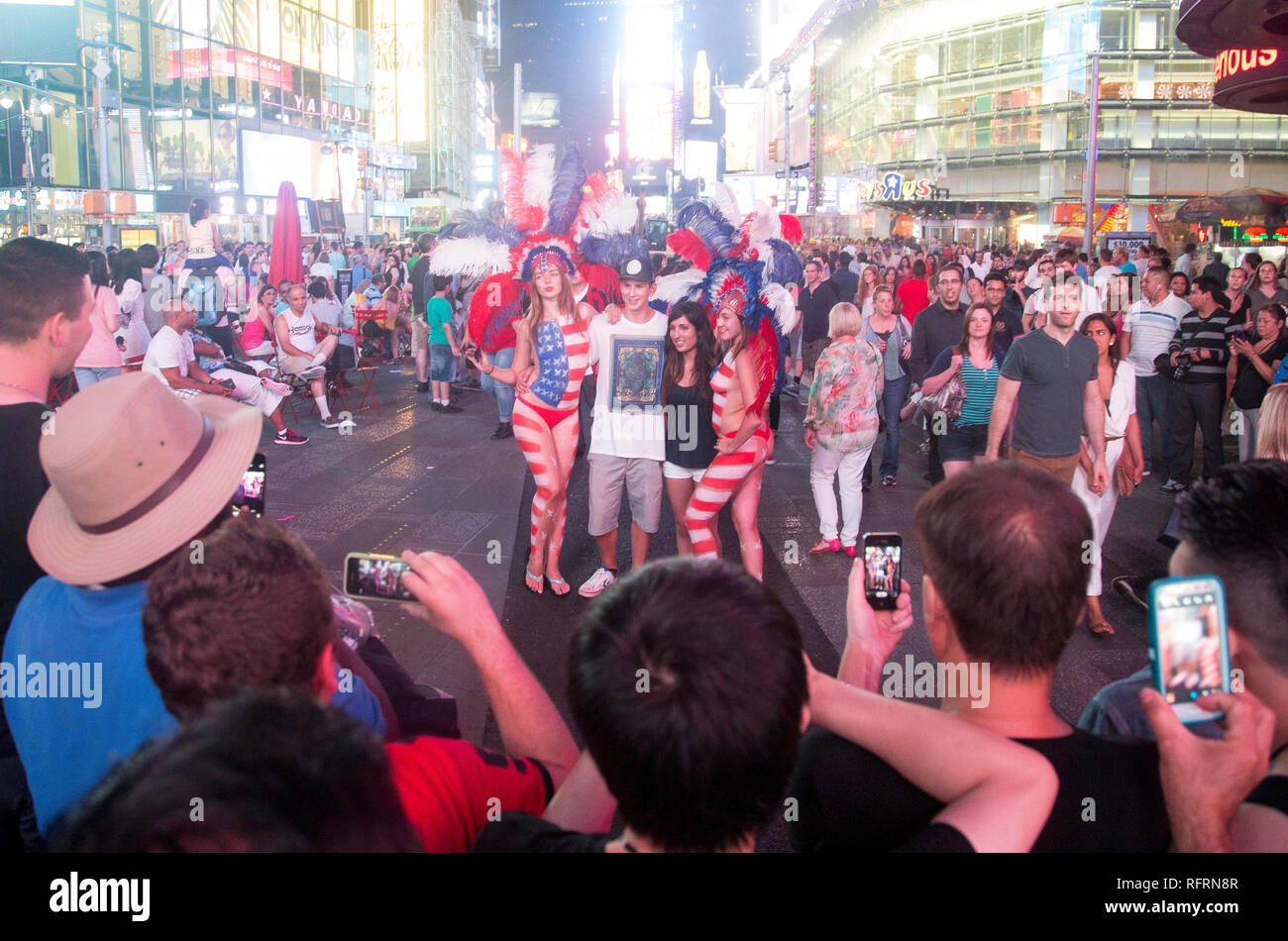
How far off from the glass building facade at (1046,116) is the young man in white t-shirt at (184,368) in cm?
4014

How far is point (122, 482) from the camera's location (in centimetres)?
222

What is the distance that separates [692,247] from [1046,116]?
53705 mm

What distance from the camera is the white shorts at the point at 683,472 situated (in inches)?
236

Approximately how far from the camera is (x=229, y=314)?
679 inches

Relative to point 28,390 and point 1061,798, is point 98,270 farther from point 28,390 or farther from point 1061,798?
point 1061,798

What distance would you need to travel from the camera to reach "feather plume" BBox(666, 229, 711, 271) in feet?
21.7

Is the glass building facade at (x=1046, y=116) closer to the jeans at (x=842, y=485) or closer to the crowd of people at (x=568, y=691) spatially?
the jeans at (x=842, y=485)

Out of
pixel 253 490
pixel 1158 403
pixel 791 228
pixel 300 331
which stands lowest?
pixel 1158 403

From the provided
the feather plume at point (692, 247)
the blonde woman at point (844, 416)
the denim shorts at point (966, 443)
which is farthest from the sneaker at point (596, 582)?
the denim shorts at point (966, 443)

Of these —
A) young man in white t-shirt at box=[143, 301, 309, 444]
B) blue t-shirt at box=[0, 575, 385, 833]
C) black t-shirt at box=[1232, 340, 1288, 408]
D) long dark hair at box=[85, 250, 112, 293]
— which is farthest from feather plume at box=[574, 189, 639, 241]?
long dark hair at box=[85, 250, 112, 293]

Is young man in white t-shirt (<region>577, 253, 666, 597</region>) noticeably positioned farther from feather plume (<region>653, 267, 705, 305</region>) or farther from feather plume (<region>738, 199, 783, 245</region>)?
feather plume (<region>738, 199, 783, 245</region>)

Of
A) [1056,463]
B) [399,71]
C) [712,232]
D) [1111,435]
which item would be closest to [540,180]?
[712,232]

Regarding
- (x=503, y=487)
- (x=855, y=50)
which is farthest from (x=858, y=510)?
(x=855, y=50)
